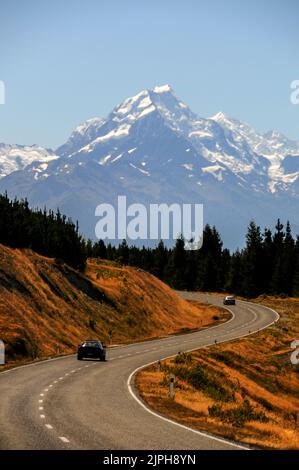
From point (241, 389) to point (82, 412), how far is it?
21945mm

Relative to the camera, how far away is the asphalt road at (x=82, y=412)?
1795 centimetres

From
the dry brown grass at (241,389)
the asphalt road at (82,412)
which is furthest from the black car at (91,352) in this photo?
the dry brown grass at (241,389)

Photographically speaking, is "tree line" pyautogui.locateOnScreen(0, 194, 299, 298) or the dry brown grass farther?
"tree line" pyautogui.locateOnScreen(0, 194, 299, 298)

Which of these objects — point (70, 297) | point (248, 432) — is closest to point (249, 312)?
point (70, 297)

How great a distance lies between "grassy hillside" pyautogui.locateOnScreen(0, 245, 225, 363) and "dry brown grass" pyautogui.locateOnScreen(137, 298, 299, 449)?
443 inches

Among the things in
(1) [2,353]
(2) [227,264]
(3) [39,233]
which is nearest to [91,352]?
(1) [2,353]

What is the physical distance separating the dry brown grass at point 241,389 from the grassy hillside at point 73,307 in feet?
36.9

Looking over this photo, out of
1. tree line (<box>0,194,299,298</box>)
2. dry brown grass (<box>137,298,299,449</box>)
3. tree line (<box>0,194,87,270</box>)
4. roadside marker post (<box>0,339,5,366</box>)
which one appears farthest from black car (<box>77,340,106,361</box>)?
tree line (<box>0,194,299,298</box>)

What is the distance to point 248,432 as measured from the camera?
71.5ft

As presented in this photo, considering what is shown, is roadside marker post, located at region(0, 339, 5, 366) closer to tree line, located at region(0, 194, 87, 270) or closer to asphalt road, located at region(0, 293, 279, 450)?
asphalt road, located at region(0, 293, 279, 450)

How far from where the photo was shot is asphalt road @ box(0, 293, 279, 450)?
17953mm

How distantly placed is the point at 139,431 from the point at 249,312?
8242 cm

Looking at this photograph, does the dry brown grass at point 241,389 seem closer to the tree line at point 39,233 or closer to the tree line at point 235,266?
the tree line at point 39,233

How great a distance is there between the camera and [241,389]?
43.8 m
